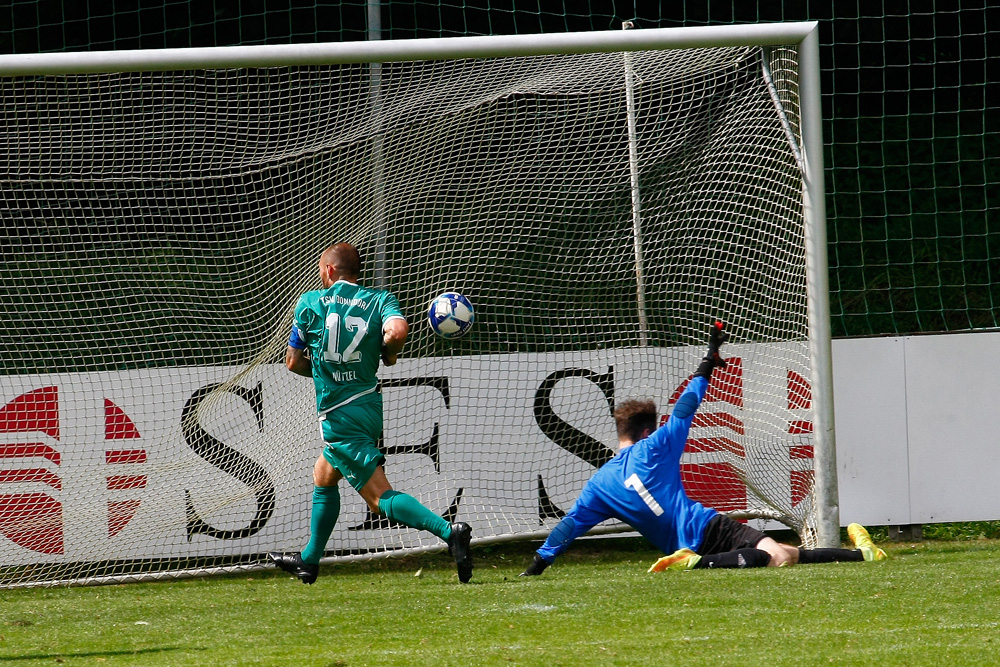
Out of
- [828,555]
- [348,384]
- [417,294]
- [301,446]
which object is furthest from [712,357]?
[301,446]

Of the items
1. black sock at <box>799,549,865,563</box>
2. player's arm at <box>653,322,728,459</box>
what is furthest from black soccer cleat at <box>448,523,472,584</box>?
black sock at <box>799,549,865,563</box>

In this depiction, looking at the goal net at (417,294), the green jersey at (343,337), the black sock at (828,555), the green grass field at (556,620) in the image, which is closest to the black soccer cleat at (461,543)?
the green grass field at (556,620)

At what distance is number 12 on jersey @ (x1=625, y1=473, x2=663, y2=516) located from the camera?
18.8 ft

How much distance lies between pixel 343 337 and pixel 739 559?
230 centimetres

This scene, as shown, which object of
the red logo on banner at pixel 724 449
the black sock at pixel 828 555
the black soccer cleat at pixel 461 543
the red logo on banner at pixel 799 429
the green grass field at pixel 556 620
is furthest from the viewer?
the red logo on banner at pixel 724 449

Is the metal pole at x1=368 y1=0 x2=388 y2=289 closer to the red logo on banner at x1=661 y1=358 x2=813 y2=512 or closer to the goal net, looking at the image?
the goal net

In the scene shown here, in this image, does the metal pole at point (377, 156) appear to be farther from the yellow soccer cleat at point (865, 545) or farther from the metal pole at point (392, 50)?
the yellow soccer cleat at point (865, 545)

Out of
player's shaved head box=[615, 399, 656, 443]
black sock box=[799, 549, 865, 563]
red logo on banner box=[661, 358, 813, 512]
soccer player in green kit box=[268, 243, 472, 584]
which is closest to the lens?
soccer player in green kit box=[268, 243, 472, 584]

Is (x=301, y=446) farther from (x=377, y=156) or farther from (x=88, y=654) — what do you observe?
(x=88, y=654)

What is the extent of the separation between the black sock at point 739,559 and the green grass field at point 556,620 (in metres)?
0.17

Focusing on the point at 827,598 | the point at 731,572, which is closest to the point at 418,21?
the point at 731,572

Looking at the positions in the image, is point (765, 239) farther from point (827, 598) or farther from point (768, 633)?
point (768, 633)

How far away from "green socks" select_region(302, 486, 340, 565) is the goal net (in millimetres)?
1207

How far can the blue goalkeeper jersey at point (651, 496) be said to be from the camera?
18.8 feet
